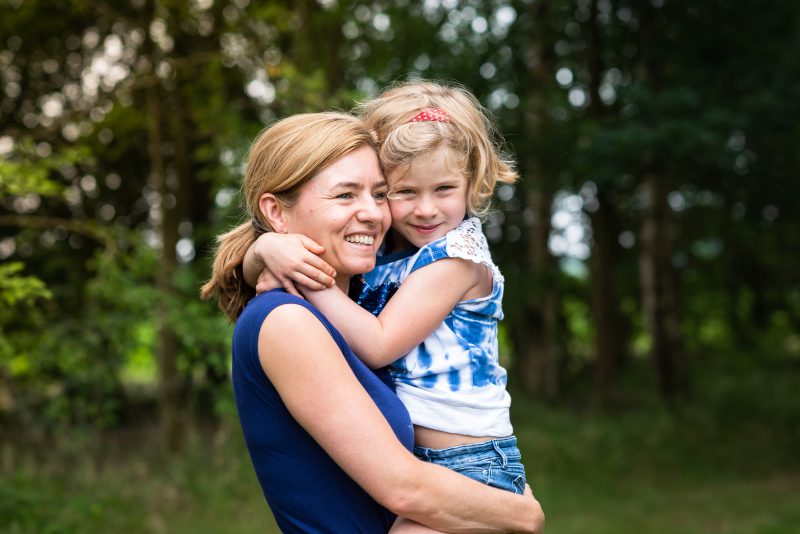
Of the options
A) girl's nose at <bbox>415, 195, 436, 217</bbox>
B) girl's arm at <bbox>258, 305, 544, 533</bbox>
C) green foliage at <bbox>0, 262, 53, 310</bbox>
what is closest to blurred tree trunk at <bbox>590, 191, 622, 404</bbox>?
green foliage at <bbox>0, 262, 53, 310</bbox>

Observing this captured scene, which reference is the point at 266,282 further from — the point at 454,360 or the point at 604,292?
the point at 604,292

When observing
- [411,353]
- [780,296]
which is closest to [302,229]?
[411,353]

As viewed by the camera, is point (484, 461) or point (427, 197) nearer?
point (484, 461)

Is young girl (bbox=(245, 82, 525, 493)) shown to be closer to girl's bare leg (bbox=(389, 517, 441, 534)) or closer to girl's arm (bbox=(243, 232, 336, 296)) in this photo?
girl's arm (bbox=(243, 232, 336, 296))

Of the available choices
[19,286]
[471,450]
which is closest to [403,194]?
[471,450]

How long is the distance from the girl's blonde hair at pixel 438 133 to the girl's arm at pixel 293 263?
35 cm

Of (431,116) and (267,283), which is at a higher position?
(431,116)

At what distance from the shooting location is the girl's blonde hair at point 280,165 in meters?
1.98

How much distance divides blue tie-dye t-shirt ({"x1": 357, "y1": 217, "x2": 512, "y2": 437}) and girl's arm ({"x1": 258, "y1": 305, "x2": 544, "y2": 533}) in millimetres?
312

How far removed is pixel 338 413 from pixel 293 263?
14.4 inches

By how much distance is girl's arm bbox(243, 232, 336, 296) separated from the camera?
1.92 m

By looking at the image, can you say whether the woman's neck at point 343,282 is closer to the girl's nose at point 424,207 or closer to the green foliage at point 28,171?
the girl's nose at point 424,207

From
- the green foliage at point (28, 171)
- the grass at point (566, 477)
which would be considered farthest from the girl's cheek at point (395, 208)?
the grass at point (566, 477)

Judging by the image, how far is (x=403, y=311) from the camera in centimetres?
203
